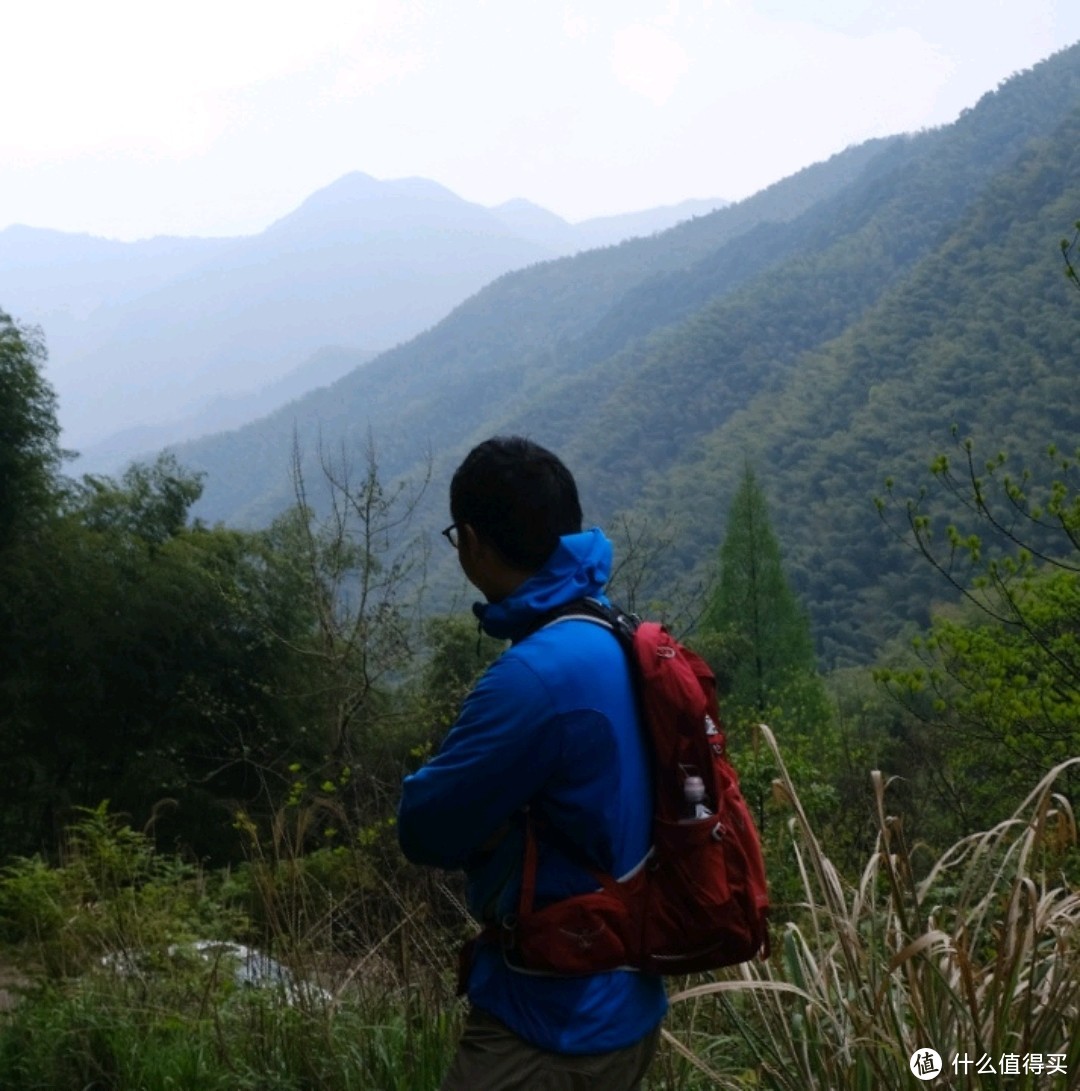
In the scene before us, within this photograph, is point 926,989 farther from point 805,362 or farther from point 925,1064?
point 805,362

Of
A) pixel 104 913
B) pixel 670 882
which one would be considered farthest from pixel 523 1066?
pixel 104 913

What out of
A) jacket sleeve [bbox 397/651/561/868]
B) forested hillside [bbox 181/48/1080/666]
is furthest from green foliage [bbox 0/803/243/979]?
forested hillside [bbox 181/48/1080/666]

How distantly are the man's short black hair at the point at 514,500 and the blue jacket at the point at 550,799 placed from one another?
144mm

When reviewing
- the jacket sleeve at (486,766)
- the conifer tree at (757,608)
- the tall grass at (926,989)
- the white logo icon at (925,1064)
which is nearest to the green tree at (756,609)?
the conifer tree at (757,608)

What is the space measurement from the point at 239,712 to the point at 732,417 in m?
62.1

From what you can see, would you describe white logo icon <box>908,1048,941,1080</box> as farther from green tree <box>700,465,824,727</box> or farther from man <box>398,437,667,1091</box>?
green tree <box>700,465,824,727</box>

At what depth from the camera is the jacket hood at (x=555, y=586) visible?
6.12 ft

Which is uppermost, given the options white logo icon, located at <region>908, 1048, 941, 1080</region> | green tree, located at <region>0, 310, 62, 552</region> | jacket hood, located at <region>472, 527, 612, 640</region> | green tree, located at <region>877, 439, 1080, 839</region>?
green tree, located at <region>0, 310, 62, 552</region>

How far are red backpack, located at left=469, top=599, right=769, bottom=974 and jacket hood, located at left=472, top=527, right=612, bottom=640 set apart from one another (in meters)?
0.03

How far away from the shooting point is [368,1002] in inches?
123

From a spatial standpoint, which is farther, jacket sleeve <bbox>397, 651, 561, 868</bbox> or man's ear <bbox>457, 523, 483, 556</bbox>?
man's ear <bbox>457, 523, 483, 556</bbox>

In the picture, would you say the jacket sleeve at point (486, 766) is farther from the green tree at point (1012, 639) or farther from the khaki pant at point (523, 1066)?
the green tree at point (1012, 639)

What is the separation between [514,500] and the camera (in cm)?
189

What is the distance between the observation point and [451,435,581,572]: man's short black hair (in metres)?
1.90
